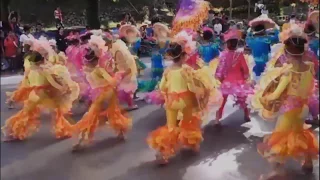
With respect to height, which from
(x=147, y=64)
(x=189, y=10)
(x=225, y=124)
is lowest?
(x=225, y=124)

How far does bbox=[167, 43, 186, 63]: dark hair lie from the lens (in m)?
2.43

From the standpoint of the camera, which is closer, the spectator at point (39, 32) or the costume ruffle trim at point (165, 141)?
the spectator at point (39, 32)

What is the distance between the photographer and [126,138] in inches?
105

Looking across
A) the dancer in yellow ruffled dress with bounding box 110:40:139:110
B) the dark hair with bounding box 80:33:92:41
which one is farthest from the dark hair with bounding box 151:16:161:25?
the dancer in yellow ruffled dress with bounding box 110:40:139:110

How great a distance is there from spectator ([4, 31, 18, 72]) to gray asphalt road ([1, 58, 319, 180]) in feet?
0.29

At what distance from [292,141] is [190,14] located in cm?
94

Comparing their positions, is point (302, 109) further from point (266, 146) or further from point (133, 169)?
point (133, 169)

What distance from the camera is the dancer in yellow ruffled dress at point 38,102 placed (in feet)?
7.54

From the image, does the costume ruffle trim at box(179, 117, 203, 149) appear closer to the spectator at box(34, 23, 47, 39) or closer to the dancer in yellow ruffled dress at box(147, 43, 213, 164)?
the dancer in yellow ruffled dress at box(147, 43, 213, 164)

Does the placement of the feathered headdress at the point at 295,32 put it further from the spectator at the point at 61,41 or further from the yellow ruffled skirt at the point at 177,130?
the spectator at the point at 61,41

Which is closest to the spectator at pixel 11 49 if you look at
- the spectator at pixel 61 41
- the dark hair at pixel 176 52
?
the spectator at pixel 61 41

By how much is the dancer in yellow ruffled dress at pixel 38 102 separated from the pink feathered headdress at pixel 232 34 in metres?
0.92

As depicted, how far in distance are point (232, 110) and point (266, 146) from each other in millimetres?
1076

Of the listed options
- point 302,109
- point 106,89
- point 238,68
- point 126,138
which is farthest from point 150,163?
point 238,68
